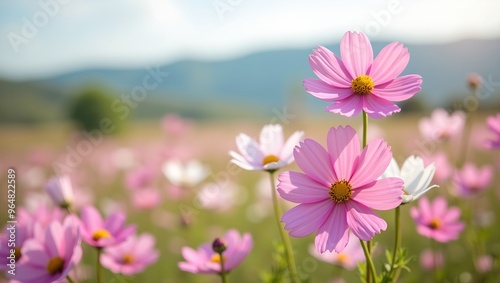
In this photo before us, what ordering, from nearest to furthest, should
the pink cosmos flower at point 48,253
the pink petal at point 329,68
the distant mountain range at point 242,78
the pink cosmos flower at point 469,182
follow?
1. the pink petal at point 329,68
2. the pink cosmos flower at point 48,253
3. the pink cosmos flower at point 469,182
4. the distant mountain range at point 242,78

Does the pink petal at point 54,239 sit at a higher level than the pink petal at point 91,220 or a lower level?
lower

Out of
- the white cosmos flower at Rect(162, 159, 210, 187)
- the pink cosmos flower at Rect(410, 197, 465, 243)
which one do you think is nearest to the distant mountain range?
the white cosmos flower at Rect(162, 159, 210, 187)

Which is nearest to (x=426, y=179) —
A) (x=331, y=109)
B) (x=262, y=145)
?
(x=331, y=109)

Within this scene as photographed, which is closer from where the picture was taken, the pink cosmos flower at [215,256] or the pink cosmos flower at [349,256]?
the pink cosmos flower at [215,256]

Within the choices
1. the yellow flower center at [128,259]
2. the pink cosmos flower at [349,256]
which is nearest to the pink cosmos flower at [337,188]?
the pink cosmos flower at [349,256]

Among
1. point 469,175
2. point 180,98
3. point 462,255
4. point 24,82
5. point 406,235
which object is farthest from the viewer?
point 180,98

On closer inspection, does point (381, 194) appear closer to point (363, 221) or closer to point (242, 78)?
point (363, 221)

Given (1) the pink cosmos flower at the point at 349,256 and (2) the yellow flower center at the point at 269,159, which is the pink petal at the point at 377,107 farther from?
(1) the pink cosmos flower at the point at 349,256

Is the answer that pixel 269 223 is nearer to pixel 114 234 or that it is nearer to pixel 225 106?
pixel 114 234
